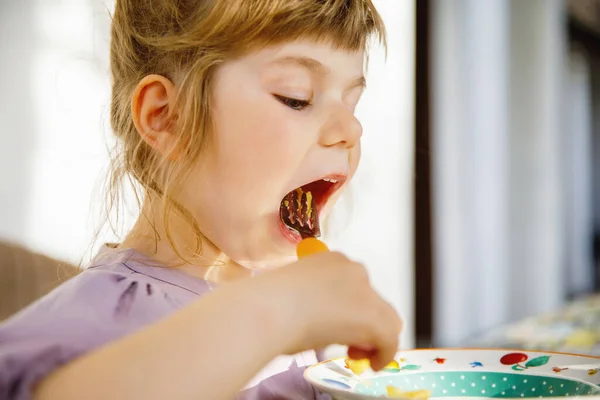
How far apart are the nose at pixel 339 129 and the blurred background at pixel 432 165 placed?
0.63 ft

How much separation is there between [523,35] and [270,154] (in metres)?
3.21

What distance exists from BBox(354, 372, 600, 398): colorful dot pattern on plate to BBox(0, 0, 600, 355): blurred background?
1.06 feet

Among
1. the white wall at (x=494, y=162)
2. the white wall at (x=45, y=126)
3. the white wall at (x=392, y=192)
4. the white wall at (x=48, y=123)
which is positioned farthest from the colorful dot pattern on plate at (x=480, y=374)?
the white wall at (x=494, y=162)

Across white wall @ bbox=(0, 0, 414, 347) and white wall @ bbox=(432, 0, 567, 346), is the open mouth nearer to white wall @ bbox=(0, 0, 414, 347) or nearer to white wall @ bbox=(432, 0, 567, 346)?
white wall @ bbox=(0, 0, 414, 347)

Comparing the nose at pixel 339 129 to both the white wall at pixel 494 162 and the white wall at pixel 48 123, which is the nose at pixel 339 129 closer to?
the white wall at pixel 48 123

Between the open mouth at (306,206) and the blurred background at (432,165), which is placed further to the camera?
the blurred background at (432,165)

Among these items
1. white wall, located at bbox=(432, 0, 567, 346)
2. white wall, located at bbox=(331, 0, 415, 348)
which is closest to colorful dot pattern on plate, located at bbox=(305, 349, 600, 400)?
white wall, located at bbox=(331, 0, 415, 348)

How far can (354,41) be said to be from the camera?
23.6 inches

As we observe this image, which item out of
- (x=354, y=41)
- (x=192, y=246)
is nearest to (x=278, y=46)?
(x=354, y=41)

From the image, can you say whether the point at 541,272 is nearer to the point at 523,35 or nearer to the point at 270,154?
the point at 523,35

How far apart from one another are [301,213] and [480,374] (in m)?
0.20

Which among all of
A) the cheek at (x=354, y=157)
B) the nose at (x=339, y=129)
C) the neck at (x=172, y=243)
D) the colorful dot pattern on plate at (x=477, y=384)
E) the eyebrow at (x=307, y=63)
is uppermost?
the eyebrow at (x=307, y=63)

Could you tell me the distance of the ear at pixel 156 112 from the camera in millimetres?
596

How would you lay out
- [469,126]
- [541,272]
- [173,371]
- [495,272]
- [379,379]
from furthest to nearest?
[541,272] → [495,272] → [469,126] → [379,379] → [173,371]
